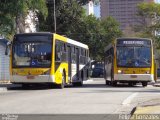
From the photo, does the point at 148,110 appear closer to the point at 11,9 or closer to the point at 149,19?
the point at 11,9

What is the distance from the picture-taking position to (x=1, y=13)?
97.3ft

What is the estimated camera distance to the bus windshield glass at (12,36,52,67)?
29.9m

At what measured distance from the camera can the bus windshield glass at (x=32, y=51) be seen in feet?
98.0

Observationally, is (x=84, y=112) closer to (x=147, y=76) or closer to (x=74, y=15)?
(x=147, y=76)

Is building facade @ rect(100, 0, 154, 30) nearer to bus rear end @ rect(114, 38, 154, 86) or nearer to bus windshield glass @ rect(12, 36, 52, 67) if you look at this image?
bus rear end @ rect(114, 38, 154, 86)

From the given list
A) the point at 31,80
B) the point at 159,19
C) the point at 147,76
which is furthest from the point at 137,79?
the point at 159,19

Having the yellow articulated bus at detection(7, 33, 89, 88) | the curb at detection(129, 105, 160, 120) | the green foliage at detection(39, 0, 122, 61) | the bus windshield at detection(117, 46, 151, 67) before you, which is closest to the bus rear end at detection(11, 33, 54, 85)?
the yellow articulated bus at detection(7, 33, 89, 88)

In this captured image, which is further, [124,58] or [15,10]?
[124,58]

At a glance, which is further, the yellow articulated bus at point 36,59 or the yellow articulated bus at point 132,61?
the yellow articulated bus at point 132,61

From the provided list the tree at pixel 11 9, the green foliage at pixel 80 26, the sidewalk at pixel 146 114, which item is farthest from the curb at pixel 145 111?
the green foliage at pixel 80 26

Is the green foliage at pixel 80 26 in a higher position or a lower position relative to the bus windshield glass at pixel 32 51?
higher

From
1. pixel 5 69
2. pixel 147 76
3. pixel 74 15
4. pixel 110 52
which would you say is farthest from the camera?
pixel 74 15

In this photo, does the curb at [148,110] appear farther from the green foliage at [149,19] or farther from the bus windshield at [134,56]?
the green foliage at [149,19]

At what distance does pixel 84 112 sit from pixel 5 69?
31.5 metres
